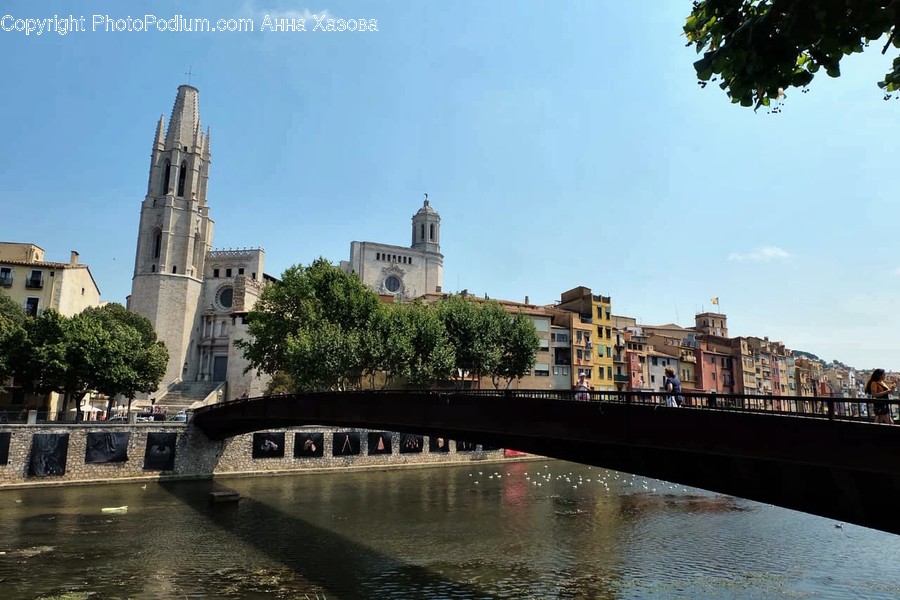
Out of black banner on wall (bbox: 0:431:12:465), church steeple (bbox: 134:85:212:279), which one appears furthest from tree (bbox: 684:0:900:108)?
church steeple (bbox: 134:85:212:279)

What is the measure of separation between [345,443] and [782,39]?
44368 mm

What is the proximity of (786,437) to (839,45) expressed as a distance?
8.81 m

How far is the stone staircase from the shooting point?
6388cm

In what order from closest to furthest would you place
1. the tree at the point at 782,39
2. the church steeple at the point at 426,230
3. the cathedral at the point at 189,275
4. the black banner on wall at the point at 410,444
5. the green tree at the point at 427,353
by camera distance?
the tree at the point at 782,39
the green tree at the point at 427,353
the black banner on wall at the point at 410,444
the cathedral at the point at 189,275
the church steeple at the point at 426,230

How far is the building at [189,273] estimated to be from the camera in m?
73.0

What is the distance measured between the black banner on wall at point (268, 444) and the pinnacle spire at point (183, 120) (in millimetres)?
52920

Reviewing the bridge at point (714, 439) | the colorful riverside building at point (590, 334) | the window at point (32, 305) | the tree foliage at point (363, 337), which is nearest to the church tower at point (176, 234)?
the window at point (32, 305)

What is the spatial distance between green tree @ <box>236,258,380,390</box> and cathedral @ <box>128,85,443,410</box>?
18610 millimetres

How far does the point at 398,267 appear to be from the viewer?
98875 millimetres

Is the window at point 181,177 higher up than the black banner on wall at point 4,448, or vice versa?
the window at point 181,177

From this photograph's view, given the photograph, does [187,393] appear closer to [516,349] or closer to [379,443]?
[379,443]

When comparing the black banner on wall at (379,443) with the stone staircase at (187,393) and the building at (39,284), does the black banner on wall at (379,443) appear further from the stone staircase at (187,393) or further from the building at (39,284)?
the building at (39,284)

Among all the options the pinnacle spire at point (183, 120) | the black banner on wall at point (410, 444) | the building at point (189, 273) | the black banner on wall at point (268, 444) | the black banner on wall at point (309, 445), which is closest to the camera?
the black banner on wall at point (268, 444)

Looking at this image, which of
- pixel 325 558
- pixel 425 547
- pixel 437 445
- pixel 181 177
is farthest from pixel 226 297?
pixel 425 547
